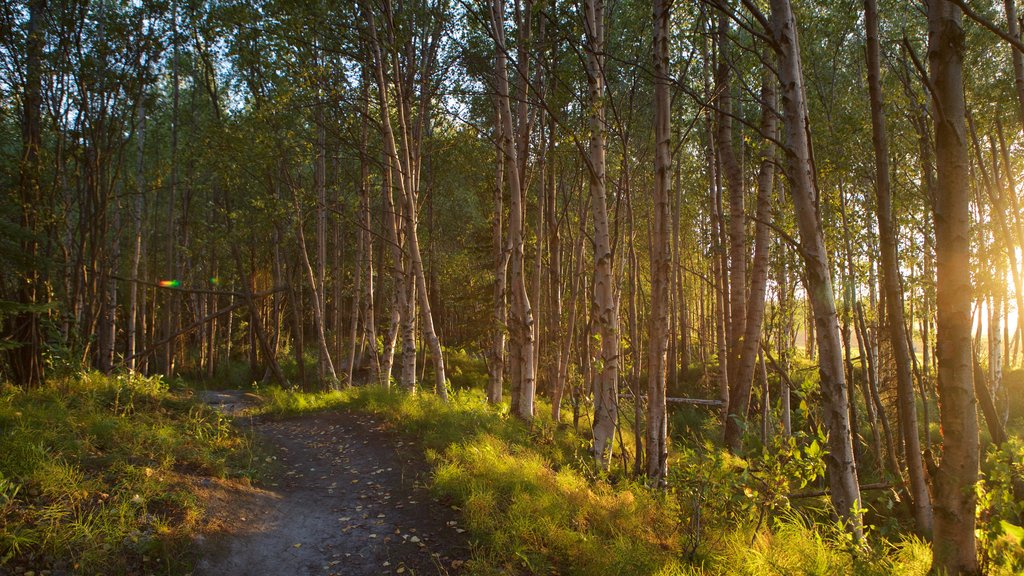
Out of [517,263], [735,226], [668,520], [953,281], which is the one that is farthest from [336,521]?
[735,226]

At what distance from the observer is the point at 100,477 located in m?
4.44

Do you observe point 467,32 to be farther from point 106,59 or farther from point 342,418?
point 342,418

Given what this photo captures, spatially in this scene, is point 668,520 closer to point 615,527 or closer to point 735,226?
point 615,527

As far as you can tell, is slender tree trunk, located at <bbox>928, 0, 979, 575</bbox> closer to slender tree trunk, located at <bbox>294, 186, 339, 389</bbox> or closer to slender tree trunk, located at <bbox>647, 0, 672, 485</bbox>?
slender tree trunk, located at <bbox>647, 0, 672, 485</bbox>

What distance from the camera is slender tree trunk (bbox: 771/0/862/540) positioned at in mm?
3203

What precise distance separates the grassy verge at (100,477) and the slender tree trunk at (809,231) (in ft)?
15.8

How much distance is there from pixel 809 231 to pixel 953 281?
37.2 inches

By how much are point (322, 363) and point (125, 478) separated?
9102 mm

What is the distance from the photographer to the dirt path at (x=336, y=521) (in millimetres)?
4074

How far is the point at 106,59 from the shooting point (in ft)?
29.2

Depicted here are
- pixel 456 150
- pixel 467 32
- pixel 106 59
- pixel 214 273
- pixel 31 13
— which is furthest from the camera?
pixel 214 273

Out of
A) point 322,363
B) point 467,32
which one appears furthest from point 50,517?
point 467,32

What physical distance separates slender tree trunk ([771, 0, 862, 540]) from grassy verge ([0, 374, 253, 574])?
15.8ft

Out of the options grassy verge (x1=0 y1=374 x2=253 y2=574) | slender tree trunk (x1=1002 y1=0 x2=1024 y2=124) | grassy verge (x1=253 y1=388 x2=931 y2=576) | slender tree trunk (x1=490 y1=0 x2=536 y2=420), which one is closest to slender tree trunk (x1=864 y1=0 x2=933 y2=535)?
grassy verge (x1=253 y1=388 x2=931 y2=576)
